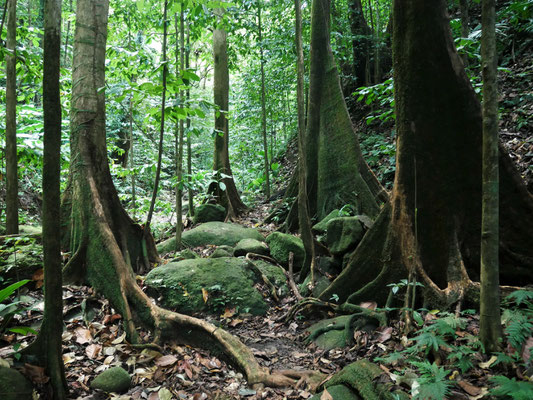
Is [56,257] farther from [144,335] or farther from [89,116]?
[89,116]

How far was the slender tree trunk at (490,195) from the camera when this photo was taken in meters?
2.64

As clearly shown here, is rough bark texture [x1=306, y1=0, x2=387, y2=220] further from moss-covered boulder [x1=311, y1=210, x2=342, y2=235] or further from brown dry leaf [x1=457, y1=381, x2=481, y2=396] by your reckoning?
brown dry leaf [x1=457, y1=381, x2=481, y2=396]

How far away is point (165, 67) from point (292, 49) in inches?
252

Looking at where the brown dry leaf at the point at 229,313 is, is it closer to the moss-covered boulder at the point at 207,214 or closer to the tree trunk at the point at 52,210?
the tree trunk at the point at 52,210

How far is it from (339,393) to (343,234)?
316 centimetres

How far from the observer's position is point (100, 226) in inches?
190

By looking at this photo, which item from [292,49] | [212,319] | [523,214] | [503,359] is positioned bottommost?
[212,319]

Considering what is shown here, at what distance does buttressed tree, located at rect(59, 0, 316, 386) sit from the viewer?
4113 mm

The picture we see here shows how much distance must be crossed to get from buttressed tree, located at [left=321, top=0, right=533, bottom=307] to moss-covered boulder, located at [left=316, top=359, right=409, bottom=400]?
130cm

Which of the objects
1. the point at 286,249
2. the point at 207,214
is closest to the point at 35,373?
the point at 286,249

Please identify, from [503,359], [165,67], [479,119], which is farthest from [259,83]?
[503,359]

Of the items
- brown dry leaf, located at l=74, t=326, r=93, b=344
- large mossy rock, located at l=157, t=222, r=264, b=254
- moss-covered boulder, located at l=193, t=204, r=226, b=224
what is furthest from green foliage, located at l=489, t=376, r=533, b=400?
moss-covered boulder, located at l=193, t=204, r=226, b=224

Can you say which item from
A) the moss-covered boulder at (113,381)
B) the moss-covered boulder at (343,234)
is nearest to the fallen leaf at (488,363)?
the moss-covered boulder at (113,381)

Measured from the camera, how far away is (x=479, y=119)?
3.96m
